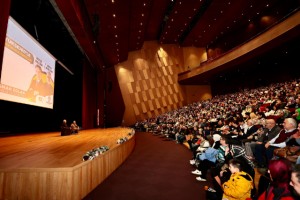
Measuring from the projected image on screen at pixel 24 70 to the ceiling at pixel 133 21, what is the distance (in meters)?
0.75

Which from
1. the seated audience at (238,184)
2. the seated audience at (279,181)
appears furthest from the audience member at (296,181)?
the seated audience at (238,184)

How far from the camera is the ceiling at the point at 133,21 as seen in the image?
7035mm

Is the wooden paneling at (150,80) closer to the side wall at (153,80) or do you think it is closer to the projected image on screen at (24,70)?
the side wall at (153,80)

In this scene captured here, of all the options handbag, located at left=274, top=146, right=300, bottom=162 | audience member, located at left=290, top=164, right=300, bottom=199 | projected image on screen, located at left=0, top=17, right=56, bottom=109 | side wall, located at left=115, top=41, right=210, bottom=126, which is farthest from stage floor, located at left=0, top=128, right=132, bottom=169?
side wall, located at left=115, top=41, right=210, bottom=126

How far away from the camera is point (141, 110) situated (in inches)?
720

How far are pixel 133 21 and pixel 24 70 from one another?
849cm

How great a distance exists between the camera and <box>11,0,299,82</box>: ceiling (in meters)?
7.04

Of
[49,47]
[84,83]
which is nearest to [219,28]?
[84,83]

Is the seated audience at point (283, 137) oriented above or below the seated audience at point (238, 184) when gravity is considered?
above

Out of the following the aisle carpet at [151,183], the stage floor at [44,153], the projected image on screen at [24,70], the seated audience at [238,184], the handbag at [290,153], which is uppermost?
the projected image on screen at [24,70]

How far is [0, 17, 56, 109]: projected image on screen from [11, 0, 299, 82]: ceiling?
747mm

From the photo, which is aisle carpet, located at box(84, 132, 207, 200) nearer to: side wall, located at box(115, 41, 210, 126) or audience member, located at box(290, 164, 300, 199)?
audience member, located at box(290, 164, 300, 199)

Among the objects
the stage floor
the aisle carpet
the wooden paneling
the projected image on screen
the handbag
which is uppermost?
the wooden paneling

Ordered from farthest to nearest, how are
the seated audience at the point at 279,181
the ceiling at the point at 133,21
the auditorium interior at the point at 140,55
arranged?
the auditorium interior at the point at 140,55, the ceiling at the point at 133,21, the seated audience at the point at 279,181
